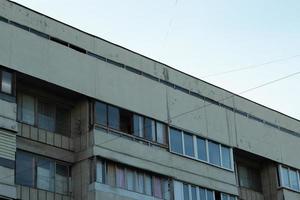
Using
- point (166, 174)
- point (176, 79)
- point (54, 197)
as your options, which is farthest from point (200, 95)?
point (54, 197)

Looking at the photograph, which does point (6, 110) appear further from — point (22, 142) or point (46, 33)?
point (46, 33)

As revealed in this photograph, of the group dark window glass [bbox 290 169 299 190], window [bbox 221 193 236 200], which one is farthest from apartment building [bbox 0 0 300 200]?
dark window glass [bbox 290 169 299 190]

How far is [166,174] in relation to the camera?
32.1 metres

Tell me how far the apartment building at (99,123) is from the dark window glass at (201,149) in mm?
59

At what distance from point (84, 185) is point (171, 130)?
6302 mm

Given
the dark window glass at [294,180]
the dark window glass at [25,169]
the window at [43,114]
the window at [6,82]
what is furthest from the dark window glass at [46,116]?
the dark window glass at [294,180]

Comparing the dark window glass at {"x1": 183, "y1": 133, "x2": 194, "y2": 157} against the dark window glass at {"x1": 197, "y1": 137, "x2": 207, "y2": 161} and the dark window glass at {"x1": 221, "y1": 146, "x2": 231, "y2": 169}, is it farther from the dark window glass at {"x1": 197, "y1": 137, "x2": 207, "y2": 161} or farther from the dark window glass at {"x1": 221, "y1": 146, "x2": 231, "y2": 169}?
the dark window glass at {"x1": 221, "y1": 146, "x2": 231, "y2": 169}

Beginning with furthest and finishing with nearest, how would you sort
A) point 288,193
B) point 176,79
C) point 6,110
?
point 288,193
point 176,79
point 6,110

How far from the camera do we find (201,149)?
3478 centimetres

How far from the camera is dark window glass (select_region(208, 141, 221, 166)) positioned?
1388 inches

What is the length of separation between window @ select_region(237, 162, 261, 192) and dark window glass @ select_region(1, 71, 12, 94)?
16251 mm

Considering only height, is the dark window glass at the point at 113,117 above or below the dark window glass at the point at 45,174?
above

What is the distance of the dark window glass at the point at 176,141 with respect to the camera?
109 ft

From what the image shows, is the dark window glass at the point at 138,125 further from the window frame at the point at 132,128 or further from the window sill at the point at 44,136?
the window sill at the point at 44,136
